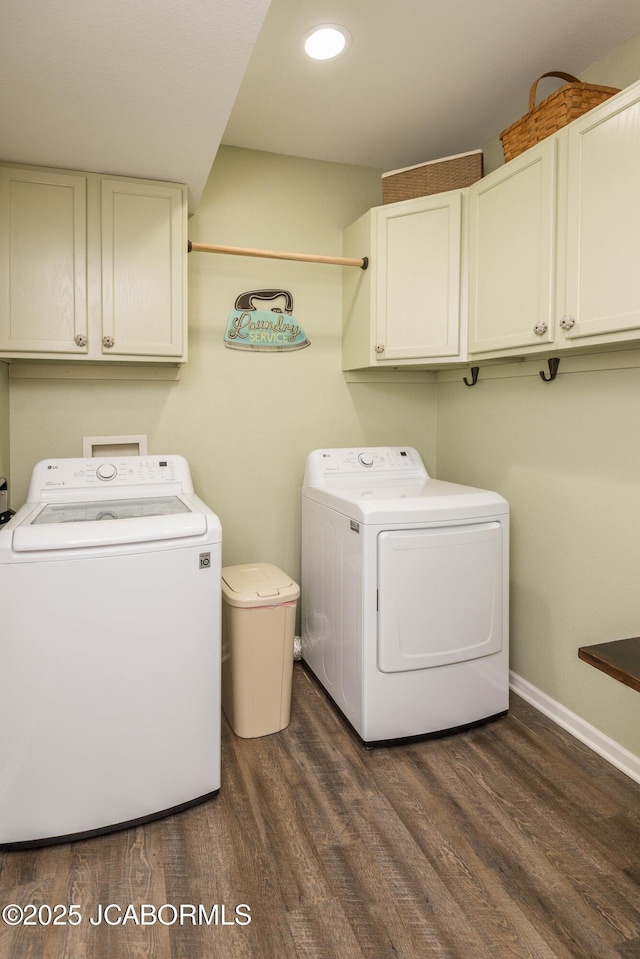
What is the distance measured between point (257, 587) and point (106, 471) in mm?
785

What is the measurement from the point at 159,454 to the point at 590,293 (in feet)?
6.26

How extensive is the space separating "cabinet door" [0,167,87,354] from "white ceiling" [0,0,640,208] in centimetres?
11

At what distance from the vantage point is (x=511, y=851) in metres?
1.68

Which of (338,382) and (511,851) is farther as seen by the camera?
(338,382)

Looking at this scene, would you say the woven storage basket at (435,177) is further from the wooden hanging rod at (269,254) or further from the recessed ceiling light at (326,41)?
the recessed ceiling light at (326,41)

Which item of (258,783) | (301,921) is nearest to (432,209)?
(258,783)

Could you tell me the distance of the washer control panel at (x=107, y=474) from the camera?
90.4 inches

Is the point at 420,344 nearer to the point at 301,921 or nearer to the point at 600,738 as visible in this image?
the point at 600,738

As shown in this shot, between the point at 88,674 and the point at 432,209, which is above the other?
the point at 432,209

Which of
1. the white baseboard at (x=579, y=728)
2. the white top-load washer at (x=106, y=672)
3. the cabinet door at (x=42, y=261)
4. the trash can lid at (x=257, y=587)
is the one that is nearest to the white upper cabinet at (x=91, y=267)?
the cabinet door at (x=42, y=261)

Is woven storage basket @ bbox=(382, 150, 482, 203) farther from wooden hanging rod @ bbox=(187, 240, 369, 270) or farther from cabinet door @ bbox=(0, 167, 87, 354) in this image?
cabinet door @ bbox=(0, 167, 87, 354)

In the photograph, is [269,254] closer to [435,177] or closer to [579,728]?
[435,177]

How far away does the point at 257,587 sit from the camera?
7.82ft

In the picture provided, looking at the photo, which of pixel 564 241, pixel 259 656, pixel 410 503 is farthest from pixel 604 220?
pixel 259 656
